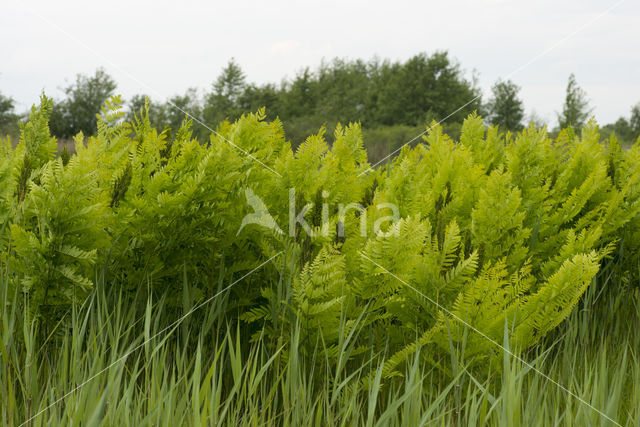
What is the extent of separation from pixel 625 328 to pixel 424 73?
185 feet

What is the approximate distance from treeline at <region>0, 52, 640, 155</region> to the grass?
4515 centimetres

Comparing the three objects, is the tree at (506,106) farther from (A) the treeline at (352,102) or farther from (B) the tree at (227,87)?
(B) the tree at (227,87)

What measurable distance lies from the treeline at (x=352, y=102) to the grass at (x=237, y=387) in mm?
45149

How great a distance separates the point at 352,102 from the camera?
60.7m

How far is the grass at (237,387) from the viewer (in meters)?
2.13

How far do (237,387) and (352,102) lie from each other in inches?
2363

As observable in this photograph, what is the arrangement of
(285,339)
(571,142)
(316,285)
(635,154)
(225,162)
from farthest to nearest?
(571,142) → (635,154) → (225,162) → (285,339) → (316,285)

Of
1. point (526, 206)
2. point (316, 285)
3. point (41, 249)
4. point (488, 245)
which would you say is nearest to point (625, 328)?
point (526, 206)

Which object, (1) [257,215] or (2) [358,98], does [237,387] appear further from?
(2) [358,98]

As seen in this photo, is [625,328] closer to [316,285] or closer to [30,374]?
[316,285]

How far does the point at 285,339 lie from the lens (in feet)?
9.02

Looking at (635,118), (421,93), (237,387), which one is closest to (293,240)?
(237,387)

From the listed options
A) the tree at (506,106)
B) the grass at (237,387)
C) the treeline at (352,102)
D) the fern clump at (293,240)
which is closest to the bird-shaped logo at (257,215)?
the fern clump at (293,240)

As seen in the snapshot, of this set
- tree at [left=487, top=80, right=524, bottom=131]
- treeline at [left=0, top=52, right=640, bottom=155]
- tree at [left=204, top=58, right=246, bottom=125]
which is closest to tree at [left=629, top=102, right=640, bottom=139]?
treeline at [left=0, top=52, right=640, bottom=155]
